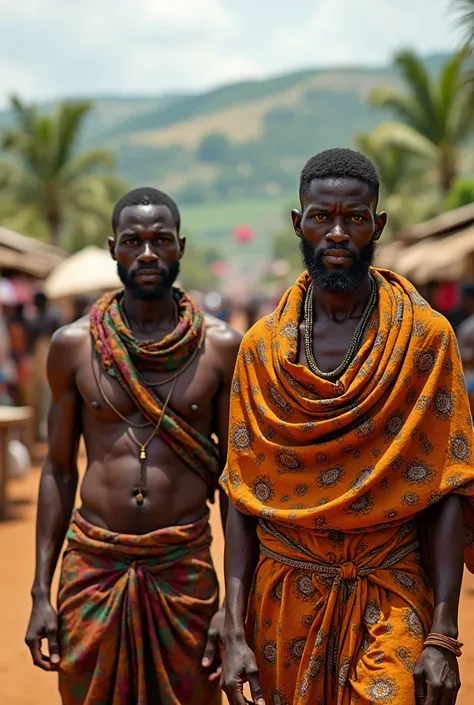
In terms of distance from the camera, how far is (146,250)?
4125 millimetres

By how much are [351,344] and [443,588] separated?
0.70m

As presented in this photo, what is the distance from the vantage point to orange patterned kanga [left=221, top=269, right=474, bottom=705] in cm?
293

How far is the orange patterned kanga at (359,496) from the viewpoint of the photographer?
293 cm

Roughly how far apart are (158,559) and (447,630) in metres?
1.37

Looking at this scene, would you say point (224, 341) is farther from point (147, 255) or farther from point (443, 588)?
point (443, 588)

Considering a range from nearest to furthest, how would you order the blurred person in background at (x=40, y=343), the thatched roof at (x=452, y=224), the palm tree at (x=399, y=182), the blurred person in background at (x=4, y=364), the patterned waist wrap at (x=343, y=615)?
the patterned waist wrap at (x=343, y=615) < the blurred person in background at (x=4, y=364) < the blurred person in background at (x=40, y=343) < the thatched roof at (x=452, y=224) < the palm tree at (x=399, y=182)

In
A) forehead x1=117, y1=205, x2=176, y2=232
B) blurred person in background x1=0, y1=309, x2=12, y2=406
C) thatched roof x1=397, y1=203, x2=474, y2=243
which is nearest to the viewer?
forehead x1=117, y1=205, x2=176, y2=232

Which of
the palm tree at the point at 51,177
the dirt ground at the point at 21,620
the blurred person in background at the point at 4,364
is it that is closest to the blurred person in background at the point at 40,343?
→ the blurred person in background at the point at 4,364

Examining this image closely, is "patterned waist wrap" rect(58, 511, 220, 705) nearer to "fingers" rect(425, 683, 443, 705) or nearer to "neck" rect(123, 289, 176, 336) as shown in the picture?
"neck" rect(123, 289, 176, 336)

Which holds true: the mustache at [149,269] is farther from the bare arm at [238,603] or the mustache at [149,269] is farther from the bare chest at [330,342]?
the bare arm at [238,603]

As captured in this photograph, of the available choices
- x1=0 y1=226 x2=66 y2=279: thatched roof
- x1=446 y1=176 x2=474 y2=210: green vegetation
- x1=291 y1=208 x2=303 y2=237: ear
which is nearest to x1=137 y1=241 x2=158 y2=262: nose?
x1=291 y1=208 x2=303 y2=237: ear

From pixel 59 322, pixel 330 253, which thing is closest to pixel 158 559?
pixel 330 253

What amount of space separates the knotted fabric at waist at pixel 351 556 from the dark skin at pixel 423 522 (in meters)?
0.07

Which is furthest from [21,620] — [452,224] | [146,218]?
[452,224]
